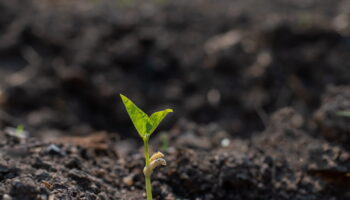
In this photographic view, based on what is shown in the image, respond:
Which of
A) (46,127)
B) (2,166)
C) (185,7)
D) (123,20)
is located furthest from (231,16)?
(2,166)

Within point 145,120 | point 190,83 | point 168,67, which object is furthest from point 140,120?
point 168,67

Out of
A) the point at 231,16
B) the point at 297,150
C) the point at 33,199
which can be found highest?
the point at 231,16

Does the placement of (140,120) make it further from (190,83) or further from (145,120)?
(190,83)

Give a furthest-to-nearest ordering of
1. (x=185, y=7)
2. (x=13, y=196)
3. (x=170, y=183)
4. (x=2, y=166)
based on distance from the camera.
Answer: (x=185, y=7)
(x=170, y=183)
(x=2, y=166)
(x=13, y=196)

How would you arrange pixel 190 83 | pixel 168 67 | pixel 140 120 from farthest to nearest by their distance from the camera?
pixel 168 67 < pixel 190 83 < pixel 140 120

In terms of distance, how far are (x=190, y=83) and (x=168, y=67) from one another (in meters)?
0.24

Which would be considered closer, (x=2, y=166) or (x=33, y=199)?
(x=33, y=199)

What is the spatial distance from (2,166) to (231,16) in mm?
2720

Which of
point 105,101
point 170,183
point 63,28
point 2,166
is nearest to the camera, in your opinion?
point 2,166

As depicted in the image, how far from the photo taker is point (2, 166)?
145 cm

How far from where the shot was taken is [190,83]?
3264 mm

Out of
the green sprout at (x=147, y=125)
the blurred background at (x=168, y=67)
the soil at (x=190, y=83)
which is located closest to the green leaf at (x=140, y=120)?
the green sprout at (x=147, y=125)

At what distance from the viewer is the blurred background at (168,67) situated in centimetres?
312

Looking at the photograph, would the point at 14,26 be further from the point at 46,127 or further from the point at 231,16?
the point at 231,16
